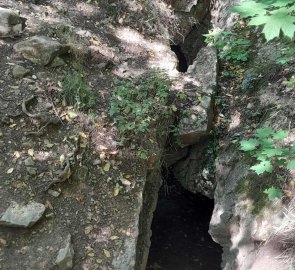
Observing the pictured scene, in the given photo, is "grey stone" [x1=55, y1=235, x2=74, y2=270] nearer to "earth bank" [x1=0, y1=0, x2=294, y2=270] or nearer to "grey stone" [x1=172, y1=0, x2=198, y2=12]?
"earth bank" [x1=0, y1=0, x2=294, y2=270]

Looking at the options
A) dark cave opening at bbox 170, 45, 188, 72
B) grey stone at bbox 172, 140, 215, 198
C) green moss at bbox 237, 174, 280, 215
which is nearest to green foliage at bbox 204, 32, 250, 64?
grey stone at bbox 172, 140, 215, 198

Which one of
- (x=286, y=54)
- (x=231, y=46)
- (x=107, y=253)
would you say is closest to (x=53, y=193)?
(x=107, y=253)

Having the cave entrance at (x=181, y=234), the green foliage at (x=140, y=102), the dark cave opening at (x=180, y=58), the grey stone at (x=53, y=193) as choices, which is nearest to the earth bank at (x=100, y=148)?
the grey stone at (x=53, y=193)

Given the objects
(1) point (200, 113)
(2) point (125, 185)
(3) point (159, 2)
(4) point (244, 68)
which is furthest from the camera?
(3) point (159, 2)

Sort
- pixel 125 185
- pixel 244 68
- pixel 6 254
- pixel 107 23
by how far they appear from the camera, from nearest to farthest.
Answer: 1. pixel 6 254
2. pixel 125 185
3. pixel 244 68
4. pixel 107 23

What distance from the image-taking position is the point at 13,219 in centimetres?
383

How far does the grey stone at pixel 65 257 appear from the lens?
372cm

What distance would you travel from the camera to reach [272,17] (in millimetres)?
1979

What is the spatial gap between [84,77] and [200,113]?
1.74 metres

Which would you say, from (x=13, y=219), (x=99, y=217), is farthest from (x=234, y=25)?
(x=13, y=219)

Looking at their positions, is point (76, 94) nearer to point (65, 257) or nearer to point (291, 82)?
point (65, 257)

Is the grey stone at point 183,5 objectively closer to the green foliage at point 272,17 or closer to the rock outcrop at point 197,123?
the rock outcrop at point 197,123

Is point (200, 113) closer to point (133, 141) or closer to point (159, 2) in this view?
point (133, 141)

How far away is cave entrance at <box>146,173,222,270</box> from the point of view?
226 inches
